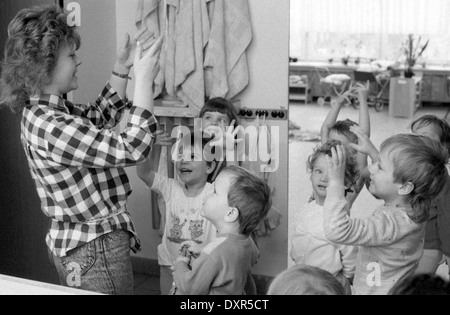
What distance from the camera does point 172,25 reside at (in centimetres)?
284

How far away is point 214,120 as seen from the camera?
2.50 metres

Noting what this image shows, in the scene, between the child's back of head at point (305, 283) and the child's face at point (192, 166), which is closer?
the child's back of head at point (305, 283)

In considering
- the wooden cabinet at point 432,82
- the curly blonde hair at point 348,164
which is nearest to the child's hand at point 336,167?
the curly blonde hair at point 348,164

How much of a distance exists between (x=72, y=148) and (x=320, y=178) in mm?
801

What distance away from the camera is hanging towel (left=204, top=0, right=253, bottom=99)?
2.76 metres

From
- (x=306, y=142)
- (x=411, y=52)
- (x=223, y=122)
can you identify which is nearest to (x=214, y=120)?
(x=223, y=122)

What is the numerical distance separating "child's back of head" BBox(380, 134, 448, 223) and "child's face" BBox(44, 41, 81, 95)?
2.69 feet

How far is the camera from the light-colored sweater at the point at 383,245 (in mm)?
1527

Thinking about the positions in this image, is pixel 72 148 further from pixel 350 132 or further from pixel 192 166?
pixel 350 132

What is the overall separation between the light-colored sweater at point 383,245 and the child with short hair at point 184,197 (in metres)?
0.61

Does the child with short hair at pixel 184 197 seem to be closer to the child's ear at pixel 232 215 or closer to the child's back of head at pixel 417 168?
the child's ear at pixel 232 215

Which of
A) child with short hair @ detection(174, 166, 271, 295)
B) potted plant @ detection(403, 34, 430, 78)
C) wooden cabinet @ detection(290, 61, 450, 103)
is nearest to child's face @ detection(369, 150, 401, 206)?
child with short hair @ detection(174, 166, 271, 295)

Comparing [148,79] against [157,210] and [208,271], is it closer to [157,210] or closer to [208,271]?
[208,271]
